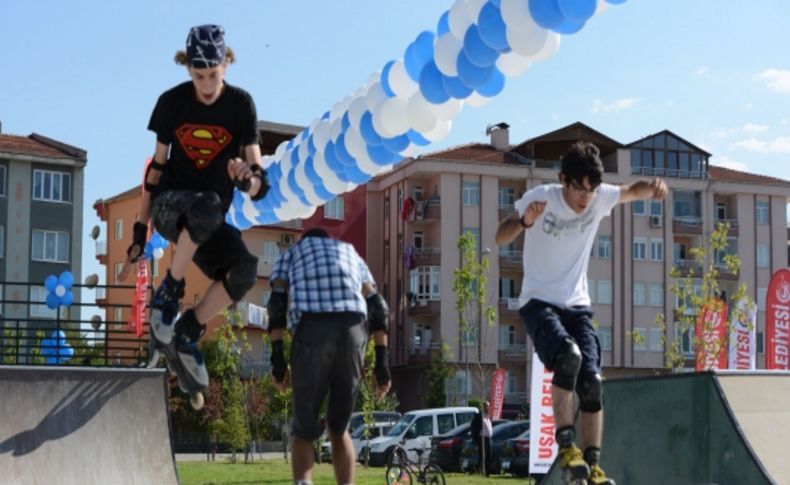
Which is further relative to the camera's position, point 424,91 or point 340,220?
point 340,220

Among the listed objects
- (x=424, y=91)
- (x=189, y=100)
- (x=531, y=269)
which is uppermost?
(x=424, y=91)

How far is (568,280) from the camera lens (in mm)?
7512

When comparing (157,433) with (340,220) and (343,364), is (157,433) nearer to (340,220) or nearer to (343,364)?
(343,364)

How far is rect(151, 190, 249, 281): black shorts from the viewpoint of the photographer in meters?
7.60

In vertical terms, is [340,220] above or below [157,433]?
above

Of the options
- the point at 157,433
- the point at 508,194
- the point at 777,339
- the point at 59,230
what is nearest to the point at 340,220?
the point at 508,194

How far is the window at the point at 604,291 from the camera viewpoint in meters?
66.8

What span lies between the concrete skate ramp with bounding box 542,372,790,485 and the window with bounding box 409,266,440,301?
52461 mm

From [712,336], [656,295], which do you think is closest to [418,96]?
[712,336]

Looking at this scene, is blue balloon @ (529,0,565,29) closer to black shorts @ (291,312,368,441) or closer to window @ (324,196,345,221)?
black shorts @ (291,312,368,441)

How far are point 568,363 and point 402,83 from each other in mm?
5189

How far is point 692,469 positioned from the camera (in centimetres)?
1065

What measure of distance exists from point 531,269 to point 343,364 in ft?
4.82

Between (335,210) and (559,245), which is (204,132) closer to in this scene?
(559,245)
